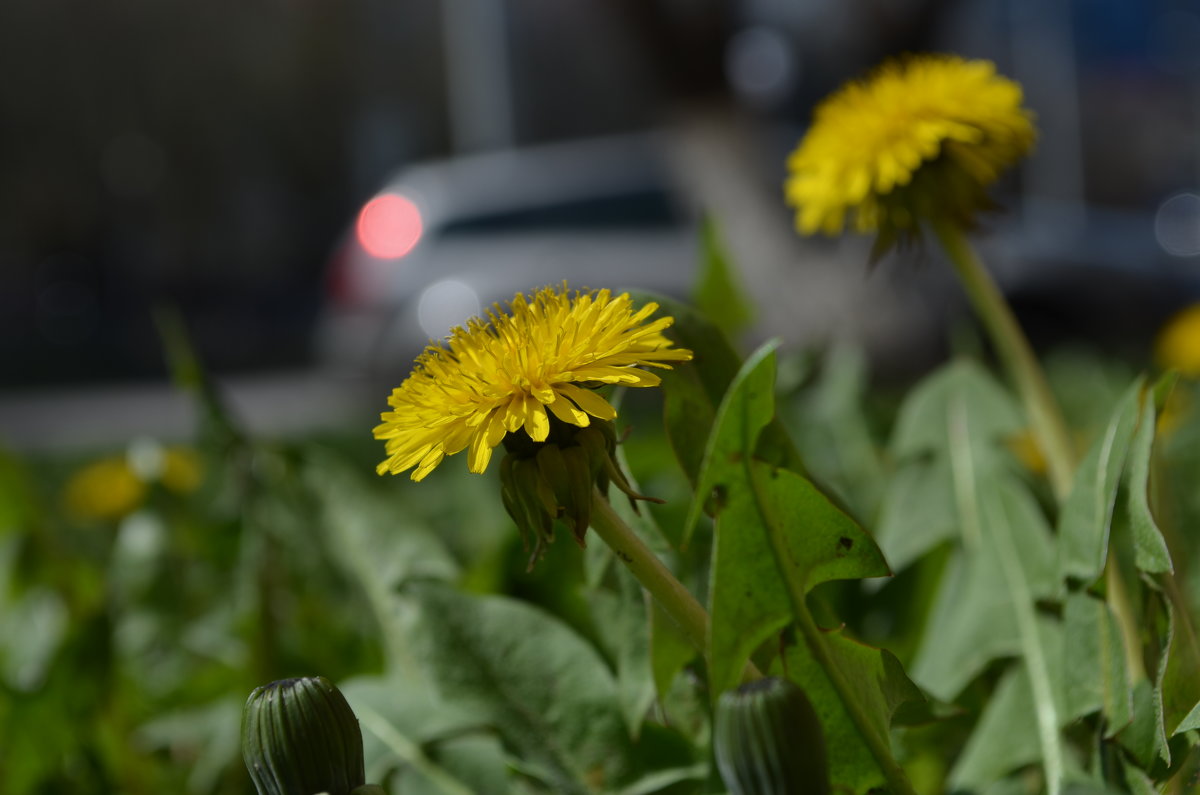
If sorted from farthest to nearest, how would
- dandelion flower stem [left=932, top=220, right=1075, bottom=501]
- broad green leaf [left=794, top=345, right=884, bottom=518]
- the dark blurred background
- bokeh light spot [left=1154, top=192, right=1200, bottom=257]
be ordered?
the dark blurred background, bokeh light spot [left=1154, top=192, right=1200, bottom=257], broad green leaf [left=794, top=345, right=884, bottom=518], dandelion flower stem [left=932, top=220, right=1075, bottom=501]

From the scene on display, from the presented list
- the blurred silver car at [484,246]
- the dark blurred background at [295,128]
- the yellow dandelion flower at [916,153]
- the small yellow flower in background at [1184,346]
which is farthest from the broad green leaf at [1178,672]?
the dark blurred background at [295,128]

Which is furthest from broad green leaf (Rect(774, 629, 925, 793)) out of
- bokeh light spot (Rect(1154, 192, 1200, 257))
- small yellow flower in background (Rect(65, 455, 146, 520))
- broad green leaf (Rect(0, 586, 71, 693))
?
bokeh light spot (Rect(1154, 192, 1200, 257))

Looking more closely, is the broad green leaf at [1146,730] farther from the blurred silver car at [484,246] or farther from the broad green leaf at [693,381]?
the blurred silver car at [484,246]

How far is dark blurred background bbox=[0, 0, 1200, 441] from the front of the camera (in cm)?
1410

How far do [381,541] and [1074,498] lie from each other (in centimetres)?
55

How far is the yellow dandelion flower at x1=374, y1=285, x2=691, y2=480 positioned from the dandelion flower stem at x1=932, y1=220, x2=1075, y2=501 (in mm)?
447

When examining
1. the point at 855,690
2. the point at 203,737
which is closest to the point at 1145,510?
the point at 855,690

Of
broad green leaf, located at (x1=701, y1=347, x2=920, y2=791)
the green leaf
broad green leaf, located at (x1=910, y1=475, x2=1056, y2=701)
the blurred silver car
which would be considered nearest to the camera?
broad green leaf, located at (x1=701, y1=347, x2=920, y2=791)

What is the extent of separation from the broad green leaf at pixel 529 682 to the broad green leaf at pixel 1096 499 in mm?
272

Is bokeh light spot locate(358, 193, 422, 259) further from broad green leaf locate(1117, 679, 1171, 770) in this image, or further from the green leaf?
broad green leaf locate(1117, 679, 1171, 770)

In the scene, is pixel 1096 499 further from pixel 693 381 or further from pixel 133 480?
pixel 133 480

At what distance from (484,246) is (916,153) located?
7.49 metres

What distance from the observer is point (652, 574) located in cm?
53

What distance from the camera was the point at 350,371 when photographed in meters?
7.95
